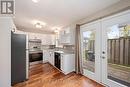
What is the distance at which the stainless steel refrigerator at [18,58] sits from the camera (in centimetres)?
309

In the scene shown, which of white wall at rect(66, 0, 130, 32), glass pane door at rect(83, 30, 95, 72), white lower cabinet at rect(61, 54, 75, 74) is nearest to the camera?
white wall at rect(66, 0, 130, 32)

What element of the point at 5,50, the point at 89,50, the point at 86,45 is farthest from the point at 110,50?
the point at 5,50

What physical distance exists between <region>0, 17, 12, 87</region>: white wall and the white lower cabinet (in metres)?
2.19

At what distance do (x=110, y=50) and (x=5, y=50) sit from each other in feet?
9.17

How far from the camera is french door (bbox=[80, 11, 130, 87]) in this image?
254 centimetres

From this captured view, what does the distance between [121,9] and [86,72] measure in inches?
101

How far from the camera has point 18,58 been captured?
3.24 m

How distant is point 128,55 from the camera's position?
8.09 ft

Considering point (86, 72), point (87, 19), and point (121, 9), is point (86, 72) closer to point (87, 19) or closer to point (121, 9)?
point (87, 19)

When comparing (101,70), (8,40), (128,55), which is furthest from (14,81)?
(128,55)

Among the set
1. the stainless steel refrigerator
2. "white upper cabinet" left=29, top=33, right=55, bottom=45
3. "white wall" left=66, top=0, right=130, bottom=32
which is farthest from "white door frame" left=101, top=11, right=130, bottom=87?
"white upper cabinet" left=29, top=33, right=55, bottom=45

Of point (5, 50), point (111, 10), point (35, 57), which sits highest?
point (111, 10)

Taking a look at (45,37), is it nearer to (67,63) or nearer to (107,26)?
(67,63)

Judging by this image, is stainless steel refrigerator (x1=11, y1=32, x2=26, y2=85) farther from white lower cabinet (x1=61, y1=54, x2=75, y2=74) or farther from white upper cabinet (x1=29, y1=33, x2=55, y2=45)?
white upper cabinet (x1=29, y1=33, x2=55, y2=45)
